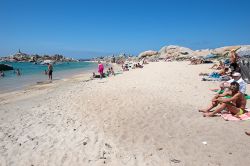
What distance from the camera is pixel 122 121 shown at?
6.35 m

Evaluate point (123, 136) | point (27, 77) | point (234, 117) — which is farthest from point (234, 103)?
point (27, 77)

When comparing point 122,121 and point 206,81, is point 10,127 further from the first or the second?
point 206,81

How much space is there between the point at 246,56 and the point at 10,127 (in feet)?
45.2

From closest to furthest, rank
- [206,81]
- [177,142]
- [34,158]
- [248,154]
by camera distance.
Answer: [248,154], [34,158], [177,142], [206,81]

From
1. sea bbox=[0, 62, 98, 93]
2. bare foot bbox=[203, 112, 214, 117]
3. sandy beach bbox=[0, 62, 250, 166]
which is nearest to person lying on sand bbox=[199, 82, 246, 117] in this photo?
bare foot bbox=[203, 112, 214, 117]

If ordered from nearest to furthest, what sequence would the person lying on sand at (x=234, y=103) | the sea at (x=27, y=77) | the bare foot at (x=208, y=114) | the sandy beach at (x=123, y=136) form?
the sandy beach at (x=123, y=136) < the person lying on sand at (x=234, y=103) < the bare foot at (x=208, y=114) < the sea at (x=27, y=77)

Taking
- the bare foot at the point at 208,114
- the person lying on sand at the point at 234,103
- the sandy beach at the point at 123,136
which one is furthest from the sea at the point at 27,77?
the person lying on sand at the point at 234,103

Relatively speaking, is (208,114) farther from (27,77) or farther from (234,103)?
(27,77)

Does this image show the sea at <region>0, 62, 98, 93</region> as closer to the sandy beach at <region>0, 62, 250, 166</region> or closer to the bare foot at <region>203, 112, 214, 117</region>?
the sandy beach at <region>0, 62, 250, 166</region>

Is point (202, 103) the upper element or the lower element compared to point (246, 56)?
lower

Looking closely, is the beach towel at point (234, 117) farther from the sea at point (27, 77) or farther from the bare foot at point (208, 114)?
Answer: the sea at point (27, 77)

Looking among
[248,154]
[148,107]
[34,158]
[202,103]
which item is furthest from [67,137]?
[202,103]

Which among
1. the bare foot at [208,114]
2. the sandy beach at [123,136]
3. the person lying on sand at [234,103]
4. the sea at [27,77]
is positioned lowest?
the sea at [27,77]

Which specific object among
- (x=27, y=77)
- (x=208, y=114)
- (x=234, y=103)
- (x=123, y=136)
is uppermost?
(x=234, y=103)
